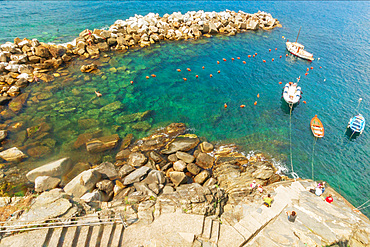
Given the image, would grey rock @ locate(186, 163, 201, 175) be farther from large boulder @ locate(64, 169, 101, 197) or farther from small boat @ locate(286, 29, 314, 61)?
small boat @ locate(286, 29, 314, 61)

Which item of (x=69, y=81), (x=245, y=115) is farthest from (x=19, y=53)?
(x=245, y=115)

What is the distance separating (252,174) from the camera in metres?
21.6

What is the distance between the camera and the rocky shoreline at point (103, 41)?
110 ft

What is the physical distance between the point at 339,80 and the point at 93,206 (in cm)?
4978

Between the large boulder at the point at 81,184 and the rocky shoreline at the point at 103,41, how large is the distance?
2221 centimetres

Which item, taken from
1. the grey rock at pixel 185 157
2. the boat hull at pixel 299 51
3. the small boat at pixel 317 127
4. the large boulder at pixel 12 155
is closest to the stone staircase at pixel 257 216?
the grey rock at pixel 185 157

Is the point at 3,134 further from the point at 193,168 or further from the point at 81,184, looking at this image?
the point at 193,168

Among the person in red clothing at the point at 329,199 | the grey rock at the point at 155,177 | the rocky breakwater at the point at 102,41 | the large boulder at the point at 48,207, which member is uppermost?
the rocky breakwater at the point at 102,41

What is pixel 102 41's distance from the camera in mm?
44000

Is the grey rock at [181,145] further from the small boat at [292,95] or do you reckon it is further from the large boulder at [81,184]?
the small boat at [292,95]

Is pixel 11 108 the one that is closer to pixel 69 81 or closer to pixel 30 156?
pixel 69 81

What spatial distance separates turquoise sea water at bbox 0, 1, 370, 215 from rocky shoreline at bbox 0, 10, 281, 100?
115 inches

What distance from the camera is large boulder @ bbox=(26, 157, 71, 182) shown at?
19062mm

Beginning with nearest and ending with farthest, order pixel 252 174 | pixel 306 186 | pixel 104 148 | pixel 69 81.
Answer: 1. pixel 306 186
2. pixel 252 174
3. pixel 104 148
4. pixel 69 81
